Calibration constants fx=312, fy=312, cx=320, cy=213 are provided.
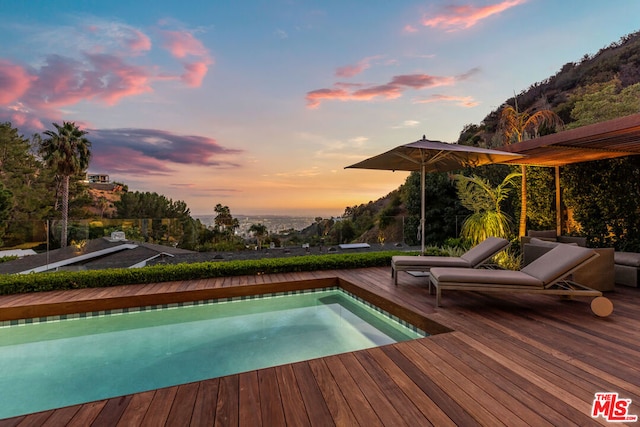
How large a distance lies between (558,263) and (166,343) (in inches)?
194

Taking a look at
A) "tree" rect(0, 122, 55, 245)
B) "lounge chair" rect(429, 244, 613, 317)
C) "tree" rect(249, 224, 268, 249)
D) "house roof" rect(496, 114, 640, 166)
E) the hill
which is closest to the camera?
"lounge chair" rect(429, 244, 613, 317)

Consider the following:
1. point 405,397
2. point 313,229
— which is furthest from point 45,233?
point 405,397

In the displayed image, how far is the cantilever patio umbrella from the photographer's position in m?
5.42

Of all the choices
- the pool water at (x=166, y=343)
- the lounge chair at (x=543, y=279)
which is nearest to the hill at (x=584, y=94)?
the lounge chair at (x=543, y=279)

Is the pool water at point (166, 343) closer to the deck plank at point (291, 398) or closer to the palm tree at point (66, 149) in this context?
the deck plank at point (291, 398)

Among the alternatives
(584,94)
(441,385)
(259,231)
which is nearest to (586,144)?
(441,385)

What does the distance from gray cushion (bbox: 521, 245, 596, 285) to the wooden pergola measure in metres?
1.93

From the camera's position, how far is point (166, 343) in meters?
3.88

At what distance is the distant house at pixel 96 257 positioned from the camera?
5.45 metres

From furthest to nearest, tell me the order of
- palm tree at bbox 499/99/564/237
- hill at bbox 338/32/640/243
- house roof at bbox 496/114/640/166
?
hill at bbox 338/32/640/243 < palm tree at bbox 499/99/564/237 < house roof at bbox 496/114/640/166

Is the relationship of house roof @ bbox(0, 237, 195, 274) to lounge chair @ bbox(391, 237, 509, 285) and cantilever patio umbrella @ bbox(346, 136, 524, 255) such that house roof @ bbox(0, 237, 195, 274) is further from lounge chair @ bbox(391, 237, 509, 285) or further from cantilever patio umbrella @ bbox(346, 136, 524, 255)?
lounge chair @ bbox(391, 237, 509, 285)
